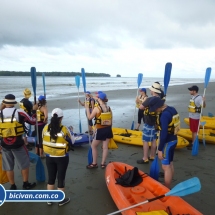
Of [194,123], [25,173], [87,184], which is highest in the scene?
[194,123]

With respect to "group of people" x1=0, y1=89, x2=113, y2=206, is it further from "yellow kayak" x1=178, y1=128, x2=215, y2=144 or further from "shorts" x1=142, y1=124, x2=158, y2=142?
"yellow kayak" x1=178, y1=128, x2=215, y2=144

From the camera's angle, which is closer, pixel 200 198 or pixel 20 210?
pixel 20 210

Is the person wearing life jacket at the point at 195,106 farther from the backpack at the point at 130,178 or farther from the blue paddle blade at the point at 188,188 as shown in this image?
the blue paddle blade at the point at 188,188

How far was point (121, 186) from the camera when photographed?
3396 mm

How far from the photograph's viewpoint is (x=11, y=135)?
3.30m

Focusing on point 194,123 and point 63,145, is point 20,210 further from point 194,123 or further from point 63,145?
point 194,123

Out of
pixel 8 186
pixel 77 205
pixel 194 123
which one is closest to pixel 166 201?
pixel 77 205

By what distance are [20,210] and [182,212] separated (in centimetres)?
220

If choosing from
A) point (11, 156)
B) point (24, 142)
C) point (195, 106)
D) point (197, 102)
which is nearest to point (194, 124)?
point (195, 106)

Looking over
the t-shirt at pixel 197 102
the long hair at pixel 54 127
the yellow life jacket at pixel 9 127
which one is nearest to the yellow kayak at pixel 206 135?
the t-shirt at pixel 197 102

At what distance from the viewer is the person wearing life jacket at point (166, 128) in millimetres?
3184

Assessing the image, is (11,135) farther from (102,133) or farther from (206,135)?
(206,135)

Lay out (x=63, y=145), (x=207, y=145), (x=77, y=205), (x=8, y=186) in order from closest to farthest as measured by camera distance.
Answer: (x=63, y=145), (x=77, y=205), (x=8, y=186), (x=207, y=145)

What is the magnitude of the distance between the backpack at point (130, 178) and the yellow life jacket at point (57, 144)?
104cm
